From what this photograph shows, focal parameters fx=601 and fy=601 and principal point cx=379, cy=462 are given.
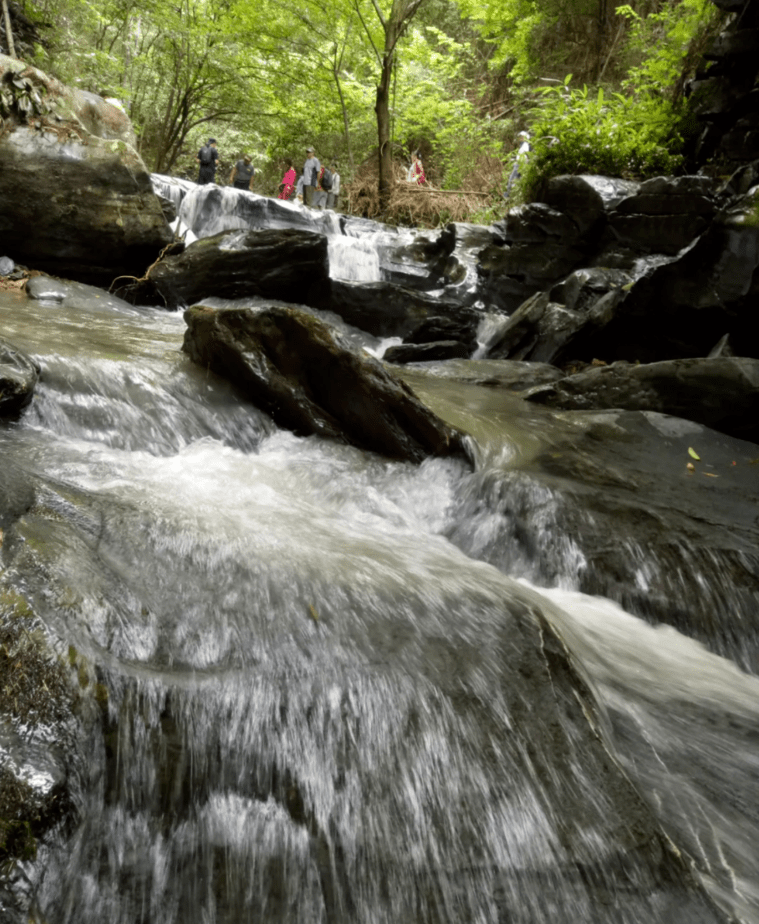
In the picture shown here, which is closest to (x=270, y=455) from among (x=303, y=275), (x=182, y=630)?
(x=182, y=630)

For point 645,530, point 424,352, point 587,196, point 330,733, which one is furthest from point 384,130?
point 330,733

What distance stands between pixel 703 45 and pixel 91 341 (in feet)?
34.9

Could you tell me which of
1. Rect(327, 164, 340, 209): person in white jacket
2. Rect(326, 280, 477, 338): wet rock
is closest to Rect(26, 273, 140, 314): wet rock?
Rect(326, 280, 477, 338): wet rock

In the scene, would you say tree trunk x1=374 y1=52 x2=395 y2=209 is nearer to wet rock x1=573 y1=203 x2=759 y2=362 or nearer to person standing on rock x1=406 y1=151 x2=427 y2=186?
person standing on rock x1=406 y1=151 x2=427 y2=186

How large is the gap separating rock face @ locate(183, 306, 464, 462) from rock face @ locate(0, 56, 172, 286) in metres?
4.77

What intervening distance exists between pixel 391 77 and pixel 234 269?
12.2m

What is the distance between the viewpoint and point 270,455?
4902mm

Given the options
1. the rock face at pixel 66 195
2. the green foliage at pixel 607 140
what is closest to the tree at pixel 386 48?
the green foliage at pixel 607 140

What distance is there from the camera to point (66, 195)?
8.61 metres

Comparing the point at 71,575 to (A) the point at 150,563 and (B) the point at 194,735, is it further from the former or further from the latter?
(B) the point at 194,735

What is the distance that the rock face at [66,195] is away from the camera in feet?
27.8

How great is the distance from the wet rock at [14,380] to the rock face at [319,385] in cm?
160

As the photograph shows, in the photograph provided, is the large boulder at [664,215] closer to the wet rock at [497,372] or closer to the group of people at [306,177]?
the wet rock at [497,372]

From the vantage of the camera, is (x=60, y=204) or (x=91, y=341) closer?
(x=91, y=341)
